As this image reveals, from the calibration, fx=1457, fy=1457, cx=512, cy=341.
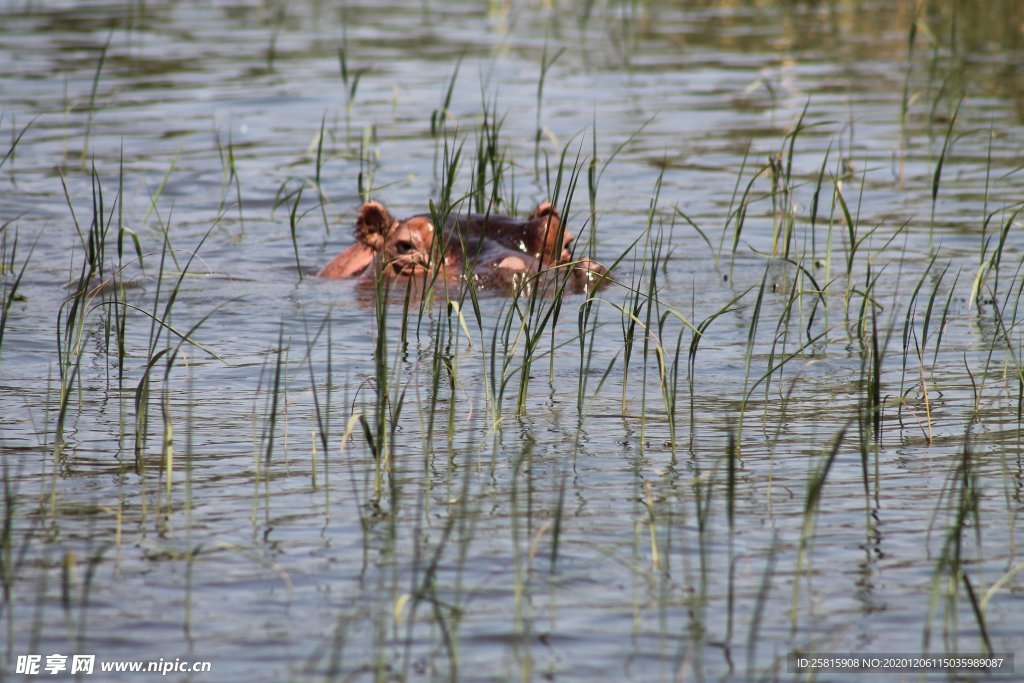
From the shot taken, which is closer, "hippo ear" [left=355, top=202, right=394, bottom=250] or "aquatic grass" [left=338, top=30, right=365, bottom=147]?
"hippo ear" [left=355, top=202, right=394, bottom=250]

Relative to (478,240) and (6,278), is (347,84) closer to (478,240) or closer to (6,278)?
(478,240)

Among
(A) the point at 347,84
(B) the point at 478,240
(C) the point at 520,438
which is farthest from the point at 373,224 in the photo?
(C) the point at 520,438

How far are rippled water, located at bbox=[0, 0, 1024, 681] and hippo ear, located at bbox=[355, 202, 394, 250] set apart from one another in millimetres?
335

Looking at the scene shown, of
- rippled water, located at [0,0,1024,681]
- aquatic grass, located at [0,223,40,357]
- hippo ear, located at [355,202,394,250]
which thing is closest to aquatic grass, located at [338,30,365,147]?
rippled water, located at [0,0,1024,681]

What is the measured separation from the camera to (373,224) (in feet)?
25.2


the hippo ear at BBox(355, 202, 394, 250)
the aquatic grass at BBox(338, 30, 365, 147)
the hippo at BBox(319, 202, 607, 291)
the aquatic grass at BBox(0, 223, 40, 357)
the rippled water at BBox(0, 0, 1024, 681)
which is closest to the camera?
the rippled water at BBox(0, 0, 1024, 681)

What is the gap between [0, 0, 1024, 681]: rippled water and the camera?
3.34 m

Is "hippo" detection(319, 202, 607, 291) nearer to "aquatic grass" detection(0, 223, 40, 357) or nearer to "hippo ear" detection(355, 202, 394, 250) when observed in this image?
"hippo ear" detection(355, 202, 394, 250)

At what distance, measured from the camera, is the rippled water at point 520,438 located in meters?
3.34

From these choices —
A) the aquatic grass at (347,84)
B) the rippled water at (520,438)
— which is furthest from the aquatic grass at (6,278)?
the aquatic grass at (347,84)

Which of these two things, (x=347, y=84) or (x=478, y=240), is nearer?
(x=478, y=240)

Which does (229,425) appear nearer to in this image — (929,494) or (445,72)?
(929,494)

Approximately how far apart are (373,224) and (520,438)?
10.2 feet

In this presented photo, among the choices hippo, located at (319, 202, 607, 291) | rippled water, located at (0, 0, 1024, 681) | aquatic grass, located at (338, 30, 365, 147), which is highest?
aquatic grass, located at (338, 30, 365, 147)
